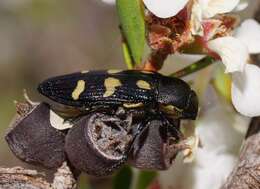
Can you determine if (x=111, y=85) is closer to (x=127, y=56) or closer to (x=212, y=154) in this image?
(x=127, y=56)

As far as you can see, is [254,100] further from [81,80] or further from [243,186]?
[81,80]

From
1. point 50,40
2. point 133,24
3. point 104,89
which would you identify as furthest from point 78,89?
point 50,40

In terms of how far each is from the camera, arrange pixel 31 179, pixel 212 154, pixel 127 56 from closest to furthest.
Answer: pixel 31 179, pixel 127 56, pixel 212 154

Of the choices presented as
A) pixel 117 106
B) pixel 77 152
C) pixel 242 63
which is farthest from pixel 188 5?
pixel 77 152

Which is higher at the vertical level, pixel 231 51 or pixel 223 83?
pixel 231 51

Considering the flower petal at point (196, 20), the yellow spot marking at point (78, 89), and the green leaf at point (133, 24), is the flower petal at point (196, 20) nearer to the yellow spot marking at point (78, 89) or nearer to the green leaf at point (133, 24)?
the green leaf at point (133, 24)
